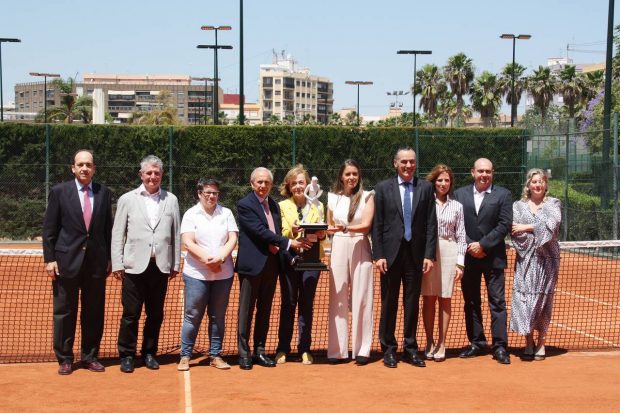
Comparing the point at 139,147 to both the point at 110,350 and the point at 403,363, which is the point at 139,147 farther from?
the point at 403,363

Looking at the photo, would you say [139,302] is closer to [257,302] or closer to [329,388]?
[257,302]

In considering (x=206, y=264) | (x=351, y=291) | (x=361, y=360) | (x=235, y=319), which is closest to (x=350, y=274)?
(x=351, y=291)

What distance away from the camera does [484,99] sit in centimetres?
6756

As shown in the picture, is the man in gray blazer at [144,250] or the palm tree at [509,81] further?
the palm tree at [509,81]

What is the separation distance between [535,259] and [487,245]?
1.84 feet

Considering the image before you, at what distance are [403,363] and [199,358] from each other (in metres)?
2.01

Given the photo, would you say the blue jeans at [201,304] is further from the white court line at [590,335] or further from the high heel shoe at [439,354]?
the white court line at [590,335]

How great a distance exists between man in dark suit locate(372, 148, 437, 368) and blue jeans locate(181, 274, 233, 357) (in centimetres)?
150

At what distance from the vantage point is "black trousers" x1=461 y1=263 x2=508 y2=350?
8281 millimetres

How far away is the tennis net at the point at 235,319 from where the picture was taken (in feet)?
30.1

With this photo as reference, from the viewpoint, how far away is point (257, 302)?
805 centimetres

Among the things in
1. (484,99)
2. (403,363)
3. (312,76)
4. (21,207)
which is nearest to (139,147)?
(21,207)

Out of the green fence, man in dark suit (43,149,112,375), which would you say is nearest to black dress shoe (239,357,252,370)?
man in dark suit (43,149,112,375)

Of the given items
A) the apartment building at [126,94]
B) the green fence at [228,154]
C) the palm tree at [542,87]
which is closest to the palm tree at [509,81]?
the palm tree at [542,87]
